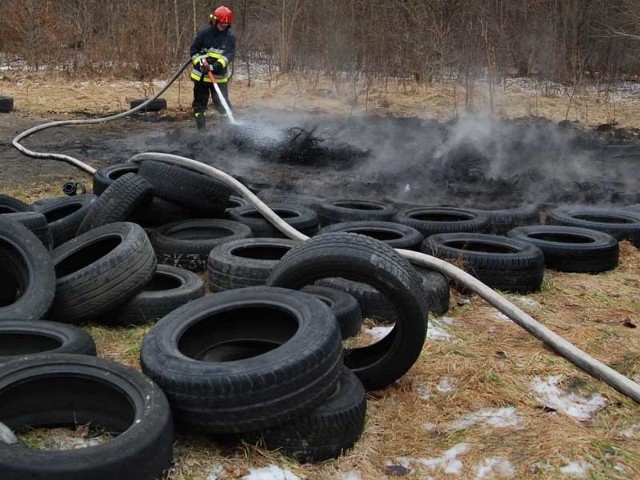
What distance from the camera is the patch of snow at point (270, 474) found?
338 cm

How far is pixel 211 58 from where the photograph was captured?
13.9 metres

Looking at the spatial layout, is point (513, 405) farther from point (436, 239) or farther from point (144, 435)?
point (436, 239)

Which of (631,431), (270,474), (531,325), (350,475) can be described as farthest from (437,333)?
(270,474)

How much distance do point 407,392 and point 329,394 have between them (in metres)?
0.83

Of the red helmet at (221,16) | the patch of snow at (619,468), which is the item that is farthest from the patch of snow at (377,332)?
the red helmet at (221,16)

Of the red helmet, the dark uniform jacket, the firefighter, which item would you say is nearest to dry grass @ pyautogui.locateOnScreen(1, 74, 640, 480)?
the firefighter

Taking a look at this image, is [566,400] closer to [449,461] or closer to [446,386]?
[446,386]

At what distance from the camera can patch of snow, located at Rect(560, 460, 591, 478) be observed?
11.5 feet

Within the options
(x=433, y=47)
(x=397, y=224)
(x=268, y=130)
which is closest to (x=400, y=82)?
(x=433, y=47)

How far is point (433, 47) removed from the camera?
1892 cm

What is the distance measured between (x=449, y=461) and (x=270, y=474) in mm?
950

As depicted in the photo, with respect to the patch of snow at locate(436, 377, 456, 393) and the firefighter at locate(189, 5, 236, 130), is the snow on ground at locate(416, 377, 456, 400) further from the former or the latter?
the firefighter at locate(189, 5, 236, 130)

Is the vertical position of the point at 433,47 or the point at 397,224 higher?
the point at 433,47

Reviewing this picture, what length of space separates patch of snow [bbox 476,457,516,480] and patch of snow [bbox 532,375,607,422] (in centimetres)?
78
